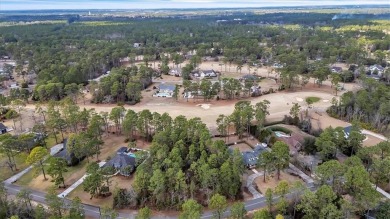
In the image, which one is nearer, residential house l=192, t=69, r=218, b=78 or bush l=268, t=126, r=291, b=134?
bush l=268, t=126, r=291, b=134

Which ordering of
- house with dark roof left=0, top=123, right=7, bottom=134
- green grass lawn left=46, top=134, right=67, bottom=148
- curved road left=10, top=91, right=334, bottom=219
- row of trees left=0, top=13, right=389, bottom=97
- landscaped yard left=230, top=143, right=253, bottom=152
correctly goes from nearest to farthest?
landscaped yard left=230, top=143, right=253, bottom=152
green grass lawn left=46, top=134, right=67, bottom=148
house with dark roof left=0, top=123, right=7, bottom=134
curved road left=10, top=91, right=334, bottom=219
row of trees left=0, top=13, right=389, bottom=97

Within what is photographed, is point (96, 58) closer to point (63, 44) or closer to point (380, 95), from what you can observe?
point (63, 44)

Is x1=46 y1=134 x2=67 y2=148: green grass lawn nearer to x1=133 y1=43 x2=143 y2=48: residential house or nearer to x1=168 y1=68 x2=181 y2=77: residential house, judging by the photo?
x1=168 y1=68 x2=181 y2=77: residential house

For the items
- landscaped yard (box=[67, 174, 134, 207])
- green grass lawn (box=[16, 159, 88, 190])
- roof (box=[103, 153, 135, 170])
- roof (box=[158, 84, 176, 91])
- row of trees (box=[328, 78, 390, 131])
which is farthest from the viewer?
roof (box=[158, 84, 176, 91])

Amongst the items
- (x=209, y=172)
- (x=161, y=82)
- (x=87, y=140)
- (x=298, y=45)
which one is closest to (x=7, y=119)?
(x=87, y=140)

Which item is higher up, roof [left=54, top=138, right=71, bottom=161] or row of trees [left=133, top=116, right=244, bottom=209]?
row of trees [left=133, top=116, right=244, bottom=209]

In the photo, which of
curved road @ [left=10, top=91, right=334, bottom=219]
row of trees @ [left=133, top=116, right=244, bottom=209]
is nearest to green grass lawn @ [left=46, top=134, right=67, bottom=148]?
curved road @ [left=10, top=91, right=334, bottom=219]

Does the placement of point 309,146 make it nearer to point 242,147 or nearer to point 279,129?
point 279,129
